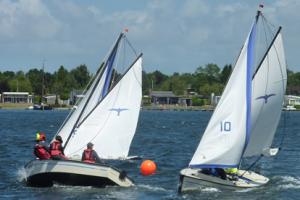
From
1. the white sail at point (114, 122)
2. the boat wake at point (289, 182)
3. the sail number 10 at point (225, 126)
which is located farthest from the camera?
the white sail at point (114, 122)

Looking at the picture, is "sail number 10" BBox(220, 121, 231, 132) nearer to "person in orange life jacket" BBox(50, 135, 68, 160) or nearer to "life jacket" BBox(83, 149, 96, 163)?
"life jacket" BBox(83, 149, 96, 163)

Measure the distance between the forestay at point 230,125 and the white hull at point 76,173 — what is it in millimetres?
4053

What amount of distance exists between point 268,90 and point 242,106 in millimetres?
2039

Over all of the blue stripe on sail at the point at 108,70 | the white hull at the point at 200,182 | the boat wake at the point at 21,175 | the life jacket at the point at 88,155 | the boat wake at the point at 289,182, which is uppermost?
A: the blue stripe on sail at the point at 108,70

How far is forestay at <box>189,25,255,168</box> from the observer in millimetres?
38312

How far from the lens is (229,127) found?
3853cm

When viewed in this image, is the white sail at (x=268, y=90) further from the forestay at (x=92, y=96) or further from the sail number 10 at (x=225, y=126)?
the forestay at (x=92, y=96)

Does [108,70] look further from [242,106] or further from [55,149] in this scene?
[242,106]

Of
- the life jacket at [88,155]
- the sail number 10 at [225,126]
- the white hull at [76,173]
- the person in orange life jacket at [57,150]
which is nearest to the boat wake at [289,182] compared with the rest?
the sail number 10 at [225,126]

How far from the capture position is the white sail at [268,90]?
39562 mm

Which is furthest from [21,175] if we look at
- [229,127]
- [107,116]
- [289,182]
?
[289,182]

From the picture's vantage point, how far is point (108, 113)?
44.7 meters

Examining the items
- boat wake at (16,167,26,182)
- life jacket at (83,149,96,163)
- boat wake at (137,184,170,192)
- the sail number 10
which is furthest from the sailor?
boat wake at (16,167,26,182)

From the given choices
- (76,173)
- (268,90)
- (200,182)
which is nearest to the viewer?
(200,182)
